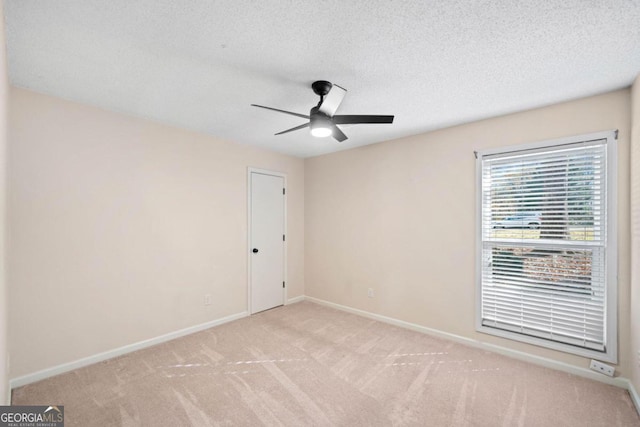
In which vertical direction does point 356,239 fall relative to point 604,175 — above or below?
below

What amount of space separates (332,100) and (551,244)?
2413 mm

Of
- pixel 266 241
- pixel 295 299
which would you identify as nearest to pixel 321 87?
pixel 266 241

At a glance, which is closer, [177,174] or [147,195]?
[147,195]

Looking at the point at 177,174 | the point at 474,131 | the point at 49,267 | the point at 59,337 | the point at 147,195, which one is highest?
the point at 474,131

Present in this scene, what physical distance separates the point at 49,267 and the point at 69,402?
1.12 meters

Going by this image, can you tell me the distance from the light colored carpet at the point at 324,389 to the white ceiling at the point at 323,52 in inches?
96.8

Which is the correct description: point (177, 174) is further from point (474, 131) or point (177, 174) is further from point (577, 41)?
point (577, 41)

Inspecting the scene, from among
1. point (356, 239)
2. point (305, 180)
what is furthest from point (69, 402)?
point (305, 180)

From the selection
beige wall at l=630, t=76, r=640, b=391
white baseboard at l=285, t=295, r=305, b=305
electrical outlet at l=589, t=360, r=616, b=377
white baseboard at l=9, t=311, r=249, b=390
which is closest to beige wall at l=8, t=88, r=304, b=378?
white baseboard at l=9, t=311, r=249, b=390

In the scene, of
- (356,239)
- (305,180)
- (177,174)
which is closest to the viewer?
(177,174)

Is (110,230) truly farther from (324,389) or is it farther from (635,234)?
(635,234)

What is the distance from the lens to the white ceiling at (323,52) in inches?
55.9

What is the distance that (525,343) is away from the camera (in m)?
2.68

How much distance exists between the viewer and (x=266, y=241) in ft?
13.8
